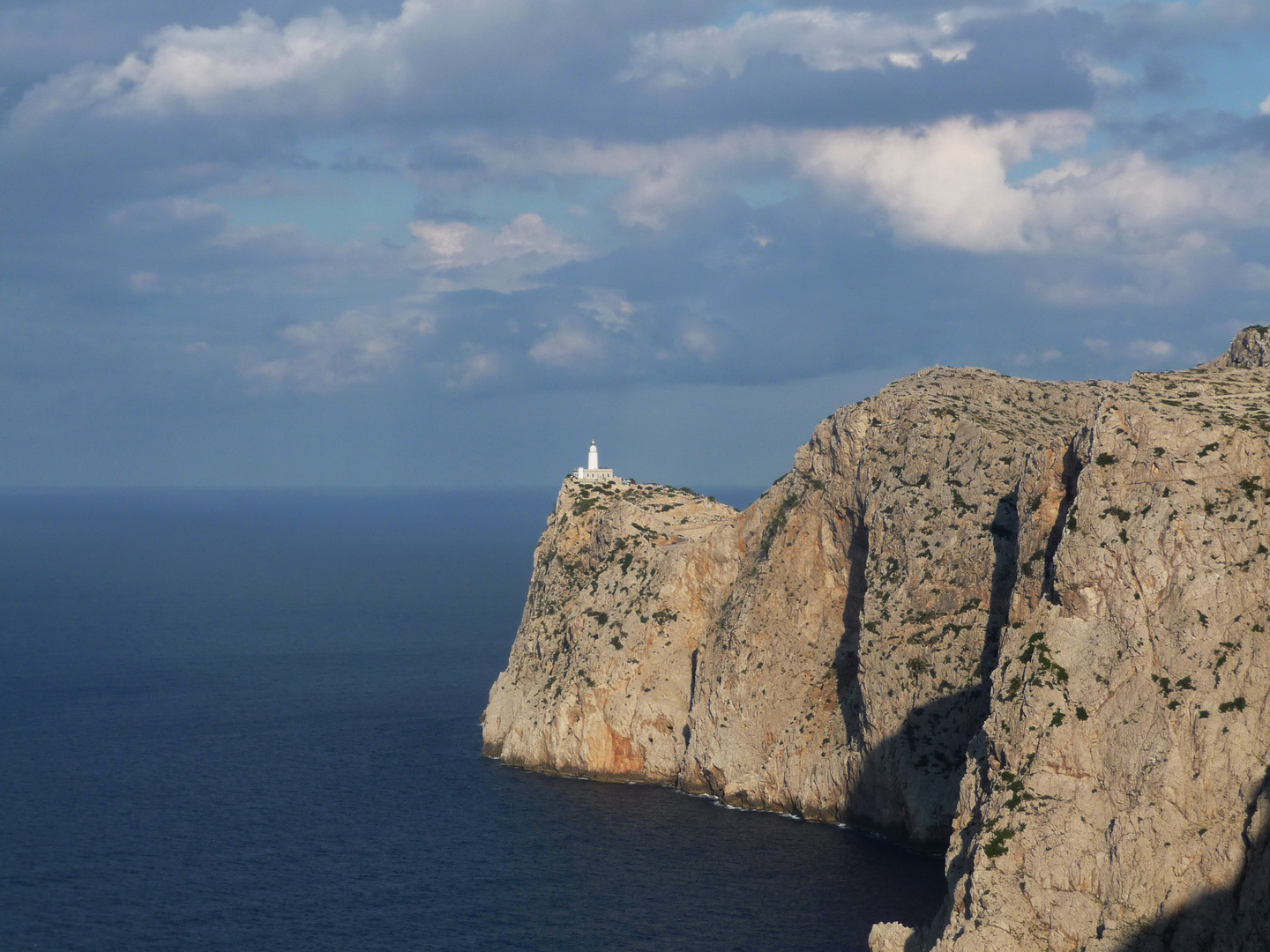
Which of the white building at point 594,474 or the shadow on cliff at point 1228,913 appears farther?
the white building at point 594,474

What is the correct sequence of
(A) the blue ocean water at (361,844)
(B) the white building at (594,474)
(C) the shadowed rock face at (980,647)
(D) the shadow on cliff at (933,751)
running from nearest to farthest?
(C) the shadowed rock face at (980,647), (A) the blue ocean water at (361,844), (D) the shadow on cliff at (933,751), (B) the white building at (594,474)

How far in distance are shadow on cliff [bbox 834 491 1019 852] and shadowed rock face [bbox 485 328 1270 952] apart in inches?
6.6

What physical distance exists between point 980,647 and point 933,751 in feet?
21.9

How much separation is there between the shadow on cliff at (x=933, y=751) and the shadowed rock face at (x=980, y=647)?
168 millimetres

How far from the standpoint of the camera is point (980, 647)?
267 feet

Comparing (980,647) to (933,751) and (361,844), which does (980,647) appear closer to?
(933,751)

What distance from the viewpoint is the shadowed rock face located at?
2223 inches

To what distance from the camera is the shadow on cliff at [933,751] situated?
8006 cm

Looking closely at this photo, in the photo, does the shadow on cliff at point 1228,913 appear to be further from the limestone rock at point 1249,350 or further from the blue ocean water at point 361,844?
the limestone rock at point 1249,350

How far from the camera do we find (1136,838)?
5612cm

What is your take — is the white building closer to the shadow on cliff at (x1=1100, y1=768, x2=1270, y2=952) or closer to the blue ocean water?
the blue ocean water

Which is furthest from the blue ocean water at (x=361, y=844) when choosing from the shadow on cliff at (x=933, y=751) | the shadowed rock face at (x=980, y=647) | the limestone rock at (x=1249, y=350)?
the limestone rock at (x=1249, y=350)

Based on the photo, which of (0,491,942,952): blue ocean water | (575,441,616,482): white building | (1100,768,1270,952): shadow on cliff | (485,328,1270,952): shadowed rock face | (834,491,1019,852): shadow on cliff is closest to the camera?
(1100,768,1270,952): shadow on cliff

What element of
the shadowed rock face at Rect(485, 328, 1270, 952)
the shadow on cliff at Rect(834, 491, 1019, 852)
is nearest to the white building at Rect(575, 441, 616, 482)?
the shadowed rock face at Rect(485, 328, 1270, 952)
